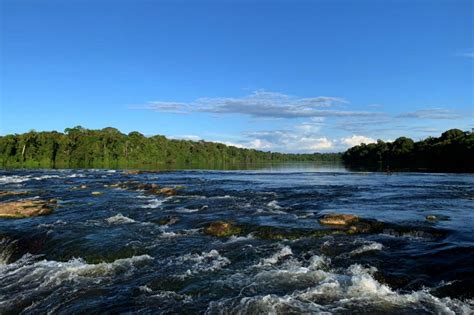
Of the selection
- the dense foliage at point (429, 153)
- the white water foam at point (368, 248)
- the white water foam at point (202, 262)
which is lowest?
the white water foam at point (202, 262)

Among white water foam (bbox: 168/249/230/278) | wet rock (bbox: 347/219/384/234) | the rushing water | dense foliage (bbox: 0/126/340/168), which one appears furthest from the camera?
dense foliage (bbox: 0/126/340/168)

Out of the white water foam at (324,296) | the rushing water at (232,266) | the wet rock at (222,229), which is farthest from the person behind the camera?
the wet rock at (222,229)

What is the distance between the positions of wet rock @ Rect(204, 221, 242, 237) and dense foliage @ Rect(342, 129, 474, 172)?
245 feet

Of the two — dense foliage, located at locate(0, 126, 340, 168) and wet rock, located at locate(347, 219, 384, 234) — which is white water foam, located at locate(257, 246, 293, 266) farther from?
dense foliage, located at locate(0, 126, 340, 168)

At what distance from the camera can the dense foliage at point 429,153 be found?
103062mm

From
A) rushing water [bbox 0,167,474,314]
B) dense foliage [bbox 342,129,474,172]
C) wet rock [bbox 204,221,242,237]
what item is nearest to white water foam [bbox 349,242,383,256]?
rushing water [bbox 0,167,474,314]

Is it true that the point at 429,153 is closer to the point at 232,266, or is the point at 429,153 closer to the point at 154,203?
the point at 154,203

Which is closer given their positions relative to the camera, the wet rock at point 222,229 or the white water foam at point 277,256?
the white water foam at point 277,256

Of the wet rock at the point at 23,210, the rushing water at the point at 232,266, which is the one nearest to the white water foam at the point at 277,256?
the rushing water at the point at 232,266

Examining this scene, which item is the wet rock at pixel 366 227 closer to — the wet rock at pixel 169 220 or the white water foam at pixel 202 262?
the white water foam at pixel 202 262

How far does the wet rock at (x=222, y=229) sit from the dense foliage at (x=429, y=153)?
245 ft

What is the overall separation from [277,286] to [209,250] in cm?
520

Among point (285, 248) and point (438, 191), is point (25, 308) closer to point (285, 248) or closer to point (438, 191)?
point (285, 248)

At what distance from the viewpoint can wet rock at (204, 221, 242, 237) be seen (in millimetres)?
20609
